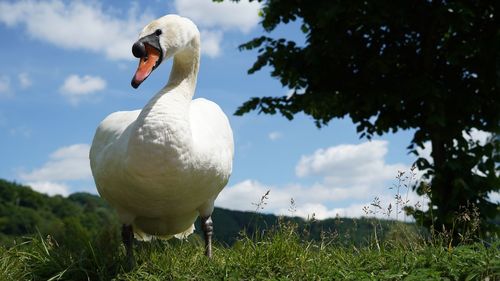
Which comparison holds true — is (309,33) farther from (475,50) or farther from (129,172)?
(129,172)

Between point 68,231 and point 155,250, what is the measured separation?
36.2 inches

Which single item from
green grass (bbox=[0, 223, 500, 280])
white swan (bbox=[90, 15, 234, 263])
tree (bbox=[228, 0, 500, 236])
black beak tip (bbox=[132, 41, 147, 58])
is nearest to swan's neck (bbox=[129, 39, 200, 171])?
white swan (bbox=[90, 15, 234, 263])

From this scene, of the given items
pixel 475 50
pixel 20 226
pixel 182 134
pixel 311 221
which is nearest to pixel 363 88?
pixel 475 50

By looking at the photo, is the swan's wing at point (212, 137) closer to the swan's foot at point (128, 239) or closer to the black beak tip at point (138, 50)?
the black beak tip at point (138, 50)

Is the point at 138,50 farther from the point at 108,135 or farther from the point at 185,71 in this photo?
the point at 108,135

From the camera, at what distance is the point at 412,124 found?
36.0 feet

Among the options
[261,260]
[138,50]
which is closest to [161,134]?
[138,50]

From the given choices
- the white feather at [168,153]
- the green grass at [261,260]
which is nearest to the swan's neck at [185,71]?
the white feather at [168,153]

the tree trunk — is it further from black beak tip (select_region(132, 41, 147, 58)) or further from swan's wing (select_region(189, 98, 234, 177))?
black beak tip (select_region(132, 41, 147, 58))

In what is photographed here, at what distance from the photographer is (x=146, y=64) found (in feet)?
16.3

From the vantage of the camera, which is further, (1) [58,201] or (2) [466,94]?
(1) [58,201]

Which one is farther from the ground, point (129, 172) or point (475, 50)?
point (475, 50)

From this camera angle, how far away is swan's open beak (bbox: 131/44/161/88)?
15.8ft

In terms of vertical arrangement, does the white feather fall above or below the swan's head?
below
